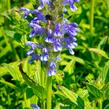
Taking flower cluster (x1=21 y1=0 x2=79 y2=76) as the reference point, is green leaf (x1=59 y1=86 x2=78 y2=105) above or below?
below

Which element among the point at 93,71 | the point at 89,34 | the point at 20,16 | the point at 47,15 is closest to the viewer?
the point at 47,15

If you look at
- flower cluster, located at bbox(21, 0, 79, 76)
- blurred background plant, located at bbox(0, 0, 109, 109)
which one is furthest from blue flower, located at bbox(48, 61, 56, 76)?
blurred background plant, located at bbox(0, 0, 109, 109)

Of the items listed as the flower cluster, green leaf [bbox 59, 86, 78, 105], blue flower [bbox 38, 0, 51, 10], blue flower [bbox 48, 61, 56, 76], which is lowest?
green leaf [bbox 59, 86, 78, 105]

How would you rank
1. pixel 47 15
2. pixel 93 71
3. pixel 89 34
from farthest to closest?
1. pixel 89 34
2. pixel 93 71
3. pixel 47 15

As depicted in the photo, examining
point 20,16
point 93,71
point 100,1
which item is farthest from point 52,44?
point 100,1

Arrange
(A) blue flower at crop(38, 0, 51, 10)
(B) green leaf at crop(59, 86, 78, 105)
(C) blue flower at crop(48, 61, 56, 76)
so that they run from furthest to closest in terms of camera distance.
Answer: (B) green leaf at crop(59, 86, 78, 105)
(C) blue flower at crop(48, 61, 56, 76)
(A) blue flower at crop(38, 0, 51, 10)

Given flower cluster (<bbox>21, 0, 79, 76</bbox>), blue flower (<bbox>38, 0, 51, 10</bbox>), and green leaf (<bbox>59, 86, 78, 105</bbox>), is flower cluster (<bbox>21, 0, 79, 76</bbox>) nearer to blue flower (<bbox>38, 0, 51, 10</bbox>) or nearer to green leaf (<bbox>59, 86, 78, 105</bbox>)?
blue flower (<bbox>38, 0, 51, 10</bbox>)

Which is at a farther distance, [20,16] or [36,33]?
[20,16]

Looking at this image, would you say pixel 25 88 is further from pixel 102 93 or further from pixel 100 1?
pixel 100 1
